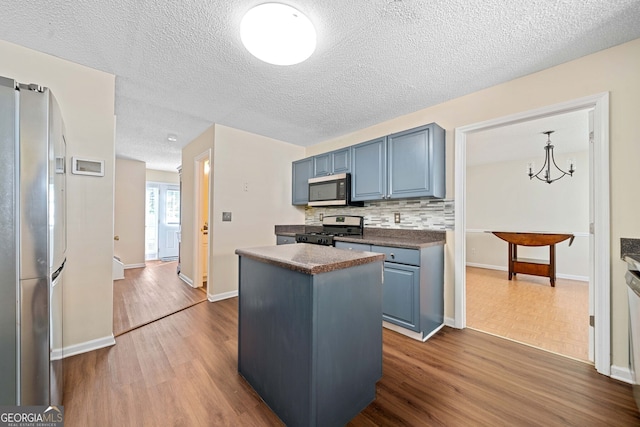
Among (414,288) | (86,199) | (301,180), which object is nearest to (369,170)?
(301,180)

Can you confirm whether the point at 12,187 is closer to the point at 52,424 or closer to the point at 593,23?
the point at 52,424

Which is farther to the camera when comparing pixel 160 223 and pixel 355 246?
pixel 160 223

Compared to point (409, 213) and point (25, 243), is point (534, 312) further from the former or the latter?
point (25, 243)

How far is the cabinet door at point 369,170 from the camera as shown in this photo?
2881mm

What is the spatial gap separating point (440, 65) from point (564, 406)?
2433 millimetres

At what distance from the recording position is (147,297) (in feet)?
11.2

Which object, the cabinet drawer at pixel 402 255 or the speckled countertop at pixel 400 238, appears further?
the speckled countertop at pixel 400 238

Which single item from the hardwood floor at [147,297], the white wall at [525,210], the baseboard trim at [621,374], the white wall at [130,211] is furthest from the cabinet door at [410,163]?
the white wall at [130,211]

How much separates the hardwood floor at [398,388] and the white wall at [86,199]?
30 centimetres

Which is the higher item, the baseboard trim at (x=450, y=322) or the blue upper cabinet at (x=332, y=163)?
the blue upper cabinet at (x=332, y=163)

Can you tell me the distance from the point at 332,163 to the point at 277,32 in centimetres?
214

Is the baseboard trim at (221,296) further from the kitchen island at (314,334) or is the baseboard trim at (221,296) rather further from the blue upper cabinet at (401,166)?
the blue upper cabinet at (401,166)

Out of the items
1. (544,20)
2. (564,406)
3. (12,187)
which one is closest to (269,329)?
(12,187)

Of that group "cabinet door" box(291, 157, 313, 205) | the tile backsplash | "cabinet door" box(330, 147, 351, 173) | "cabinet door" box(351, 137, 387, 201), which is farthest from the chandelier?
"cabinet door" box(291, 157, 313, 205)
